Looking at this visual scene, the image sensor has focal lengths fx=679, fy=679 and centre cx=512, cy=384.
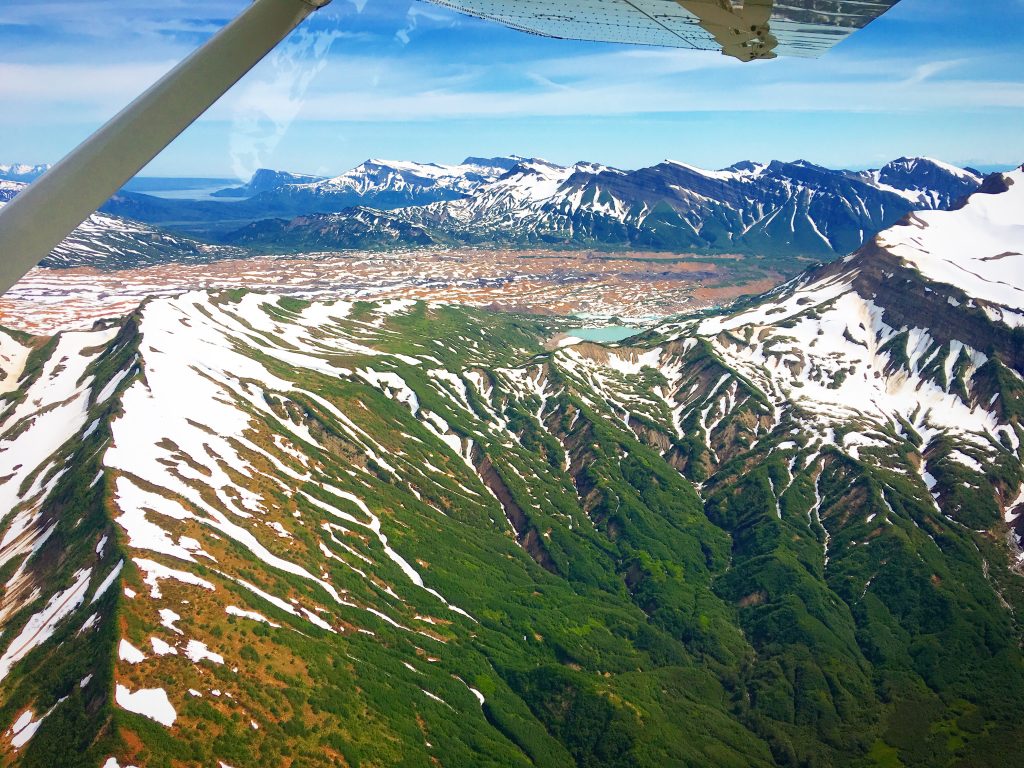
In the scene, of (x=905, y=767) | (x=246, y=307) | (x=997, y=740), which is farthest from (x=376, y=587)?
(x=246, y=307)

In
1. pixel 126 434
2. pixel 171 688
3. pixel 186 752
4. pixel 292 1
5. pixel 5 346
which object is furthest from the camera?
pixel 5 346

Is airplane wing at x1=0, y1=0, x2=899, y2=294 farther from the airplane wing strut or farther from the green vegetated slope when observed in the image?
the green vegetated slope

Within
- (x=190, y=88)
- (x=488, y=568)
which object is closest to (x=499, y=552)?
(x=488, y=568)

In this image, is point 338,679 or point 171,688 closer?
point 171,688

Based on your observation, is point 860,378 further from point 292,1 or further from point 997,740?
point 292,1

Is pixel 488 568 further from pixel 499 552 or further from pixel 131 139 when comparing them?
pixel 131 139

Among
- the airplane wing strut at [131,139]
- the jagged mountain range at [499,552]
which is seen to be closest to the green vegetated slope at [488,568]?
Answer: the jagged mountain range at [499,552]

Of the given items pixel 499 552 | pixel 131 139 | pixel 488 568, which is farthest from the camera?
pixel 499 552

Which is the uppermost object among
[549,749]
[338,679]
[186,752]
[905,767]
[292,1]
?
[292,1]

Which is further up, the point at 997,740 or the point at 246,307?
the point at 246,307
